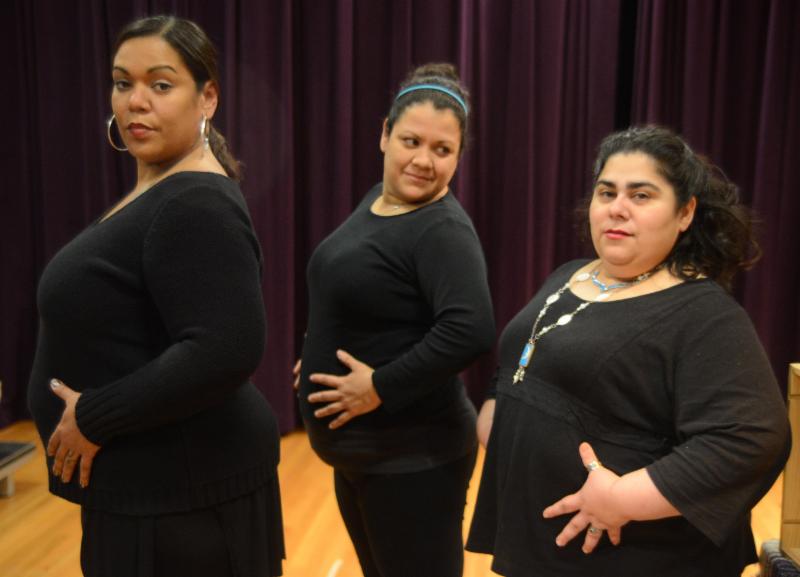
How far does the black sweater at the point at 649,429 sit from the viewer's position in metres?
1.11

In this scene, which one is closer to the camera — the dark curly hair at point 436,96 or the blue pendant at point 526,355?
the blue pendant at point 526,355

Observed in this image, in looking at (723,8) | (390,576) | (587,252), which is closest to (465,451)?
(390,576)

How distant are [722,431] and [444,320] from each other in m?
0.59

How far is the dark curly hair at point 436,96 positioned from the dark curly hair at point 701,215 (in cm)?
47

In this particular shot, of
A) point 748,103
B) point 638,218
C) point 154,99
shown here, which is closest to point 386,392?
point 638,218

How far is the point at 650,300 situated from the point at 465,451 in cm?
61

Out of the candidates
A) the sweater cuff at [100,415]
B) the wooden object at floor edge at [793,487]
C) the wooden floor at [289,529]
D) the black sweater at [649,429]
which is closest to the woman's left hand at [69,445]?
the sweater cuff at [100,415]

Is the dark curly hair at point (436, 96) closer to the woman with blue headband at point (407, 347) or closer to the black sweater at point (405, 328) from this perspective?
the woman with blue headband at point (407, 347)

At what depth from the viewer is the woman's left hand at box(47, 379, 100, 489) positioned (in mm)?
1191

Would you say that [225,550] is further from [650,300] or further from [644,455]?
[650,300]

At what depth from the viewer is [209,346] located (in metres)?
1.15

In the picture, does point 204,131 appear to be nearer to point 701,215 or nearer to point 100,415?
point 100,415

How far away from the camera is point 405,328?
1635mm

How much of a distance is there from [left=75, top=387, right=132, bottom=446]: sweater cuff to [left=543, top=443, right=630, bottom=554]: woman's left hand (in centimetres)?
70
